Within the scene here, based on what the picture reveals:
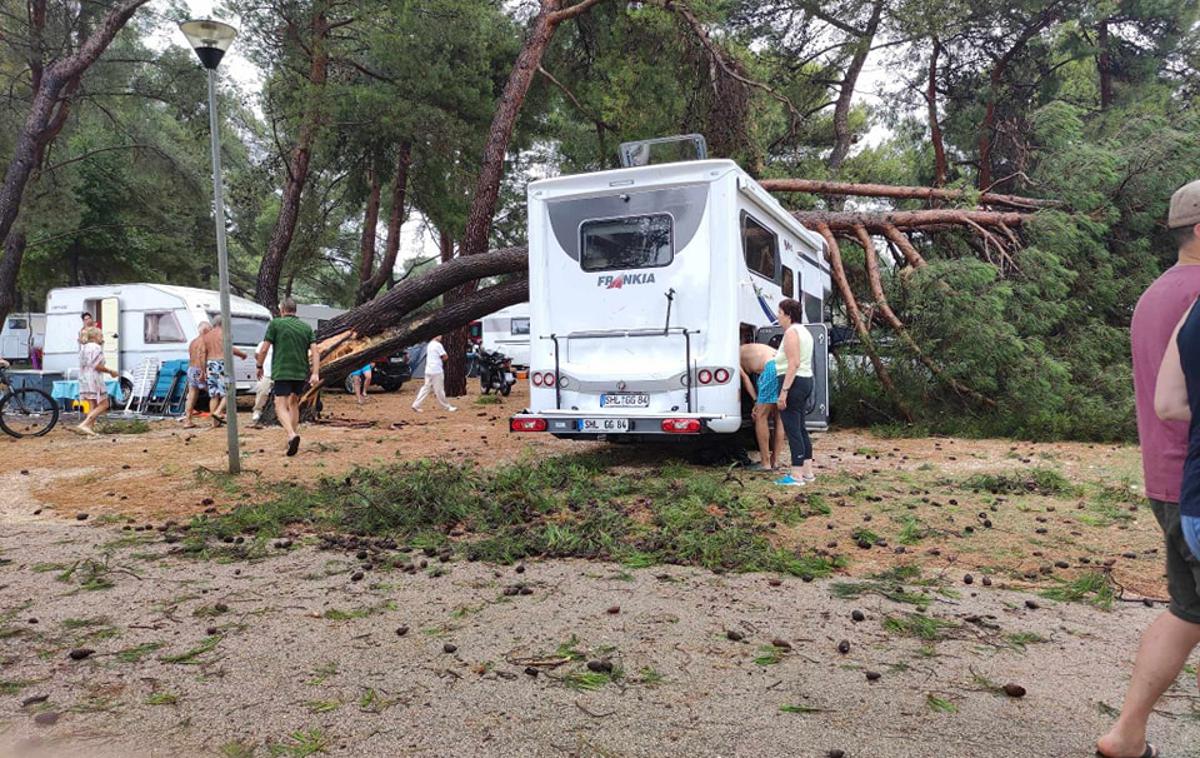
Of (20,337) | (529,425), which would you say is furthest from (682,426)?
(20,337)

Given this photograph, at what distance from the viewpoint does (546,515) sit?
20.5 ft

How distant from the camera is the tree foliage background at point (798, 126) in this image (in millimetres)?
10812

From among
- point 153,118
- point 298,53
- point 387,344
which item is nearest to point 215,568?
point 387,344

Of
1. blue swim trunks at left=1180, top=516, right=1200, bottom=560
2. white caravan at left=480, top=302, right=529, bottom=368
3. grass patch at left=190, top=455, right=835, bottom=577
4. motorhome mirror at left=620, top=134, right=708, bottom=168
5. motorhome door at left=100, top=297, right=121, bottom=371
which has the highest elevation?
motorhome mirror at left=620, top=134, right=708, bottom=168

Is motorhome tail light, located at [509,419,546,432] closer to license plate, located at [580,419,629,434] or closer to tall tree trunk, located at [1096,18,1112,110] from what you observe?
license plate, located at [580,419,629,434]

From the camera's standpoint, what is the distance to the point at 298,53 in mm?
16578

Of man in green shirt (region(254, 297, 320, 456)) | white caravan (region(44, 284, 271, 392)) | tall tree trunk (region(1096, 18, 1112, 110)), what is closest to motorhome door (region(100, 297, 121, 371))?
white caravan (region(44, 284, 271, 392))

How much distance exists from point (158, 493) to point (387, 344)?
5.82 metres

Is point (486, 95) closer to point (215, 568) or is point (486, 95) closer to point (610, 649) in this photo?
point (215, 568)

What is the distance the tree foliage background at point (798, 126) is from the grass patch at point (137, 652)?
9702mm

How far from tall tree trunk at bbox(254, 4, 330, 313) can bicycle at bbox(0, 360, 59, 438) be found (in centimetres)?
549

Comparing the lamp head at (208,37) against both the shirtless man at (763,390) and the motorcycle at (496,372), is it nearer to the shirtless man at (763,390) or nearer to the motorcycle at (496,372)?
the shirtless man at (763,390)

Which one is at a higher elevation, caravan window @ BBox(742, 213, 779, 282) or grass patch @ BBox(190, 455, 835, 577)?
caravan window @ BBox(742, 213, 779, 282)

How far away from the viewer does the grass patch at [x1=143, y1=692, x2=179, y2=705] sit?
9.89ft
